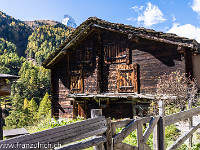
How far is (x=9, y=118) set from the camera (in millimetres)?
51438

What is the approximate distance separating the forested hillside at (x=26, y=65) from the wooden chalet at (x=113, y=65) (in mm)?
29349

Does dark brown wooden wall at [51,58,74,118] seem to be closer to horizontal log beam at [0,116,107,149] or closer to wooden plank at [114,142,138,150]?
wooden plank at [114,142,138,150]

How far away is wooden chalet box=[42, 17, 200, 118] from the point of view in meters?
10.9

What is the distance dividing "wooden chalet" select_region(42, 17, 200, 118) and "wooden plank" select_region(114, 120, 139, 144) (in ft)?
23.5

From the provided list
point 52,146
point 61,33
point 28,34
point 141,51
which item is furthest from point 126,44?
point 28,34

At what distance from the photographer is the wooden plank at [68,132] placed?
2334 millimetres

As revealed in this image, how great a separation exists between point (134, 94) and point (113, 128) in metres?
8.63

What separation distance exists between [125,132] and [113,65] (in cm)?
980

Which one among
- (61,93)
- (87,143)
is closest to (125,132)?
(87,143)

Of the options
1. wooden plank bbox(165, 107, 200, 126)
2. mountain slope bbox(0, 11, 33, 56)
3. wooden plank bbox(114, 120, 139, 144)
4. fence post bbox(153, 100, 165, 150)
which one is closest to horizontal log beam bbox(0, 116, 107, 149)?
wooden plank bbox(114, 120, 139, 144)

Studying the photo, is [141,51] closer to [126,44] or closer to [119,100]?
A: [126,44]

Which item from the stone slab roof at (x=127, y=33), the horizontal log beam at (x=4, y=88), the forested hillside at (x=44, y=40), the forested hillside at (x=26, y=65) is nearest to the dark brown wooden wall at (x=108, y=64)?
the stone slab roof at (x=127, y=33)

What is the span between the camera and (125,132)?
359 centimetres

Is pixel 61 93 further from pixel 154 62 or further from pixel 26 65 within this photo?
pixel 26 65
